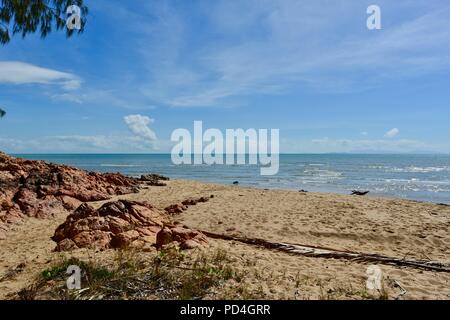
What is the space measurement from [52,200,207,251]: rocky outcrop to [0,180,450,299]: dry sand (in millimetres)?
511

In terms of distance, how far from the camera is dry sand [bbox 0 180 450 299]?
5844 mm

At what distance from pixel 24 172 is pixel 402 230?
15113 millimetres

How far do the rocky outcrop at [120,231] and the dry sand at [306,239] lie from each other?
0.51 m

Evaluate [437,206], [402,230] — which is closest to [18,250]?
[402,230]

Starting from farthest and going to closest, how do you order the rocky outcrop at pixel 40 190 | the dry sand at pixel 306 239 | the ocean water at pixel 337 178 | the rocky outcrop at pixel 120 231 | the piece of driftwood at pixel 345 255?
the ocean water at pixel 337 178 < the rocky outcrop at pixel 40 190 < the rocky outcrop at pixel 120 231 < the piece of driftwood at pixel 345 255 < the dry sand at pixel 306 239

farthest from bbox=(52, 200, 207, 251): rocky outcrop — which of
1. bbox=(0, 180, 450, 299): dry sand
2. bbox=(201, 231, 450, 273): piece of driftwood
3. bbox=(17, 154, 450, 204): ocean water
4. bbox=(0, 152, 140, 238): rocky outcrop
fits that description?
bbox=(17, 154, 450, 204): ocean water

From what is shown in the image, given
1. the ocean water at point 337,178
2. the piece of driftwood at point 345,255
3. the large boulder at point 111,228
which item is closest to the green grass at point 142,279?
the large boulder at point 111,228

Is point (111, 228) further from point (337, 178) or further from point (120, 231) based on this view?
point (337, 178)

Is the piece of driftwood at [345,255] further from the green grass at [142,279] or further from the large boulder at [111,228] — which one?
the green grass at [142,279]

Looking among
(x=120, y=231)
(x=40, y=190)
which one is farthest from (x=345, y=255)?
(x=40, y=190)

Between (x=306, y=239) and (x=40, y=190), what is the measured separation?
415 inches

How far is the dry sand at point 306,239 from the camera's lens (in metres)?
5.84

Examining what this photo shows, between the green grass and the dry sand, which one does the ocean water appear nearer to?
the dry sand
